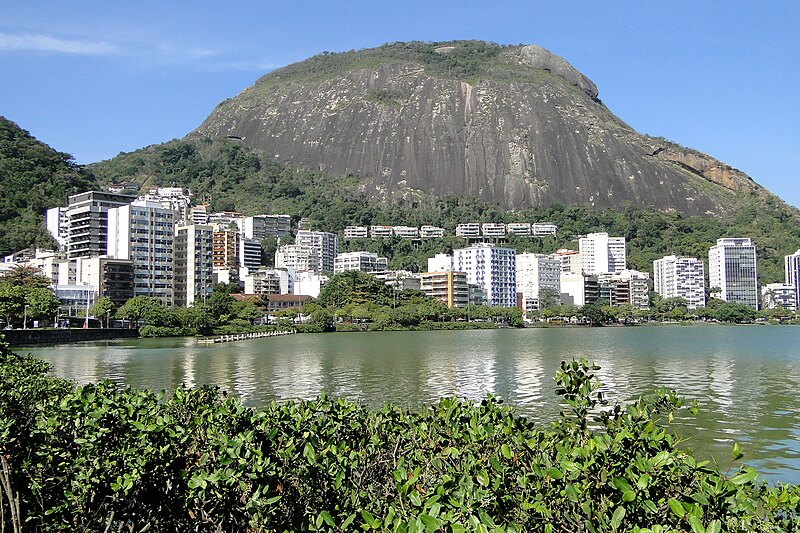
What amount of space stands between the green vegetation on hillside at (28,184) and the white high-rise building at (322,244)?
4297cm

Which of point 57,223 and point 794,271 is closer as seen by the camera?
point 57,223

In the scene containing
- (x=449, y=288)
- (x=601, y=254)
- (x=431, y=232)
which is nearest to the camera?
(x=449, y=288)

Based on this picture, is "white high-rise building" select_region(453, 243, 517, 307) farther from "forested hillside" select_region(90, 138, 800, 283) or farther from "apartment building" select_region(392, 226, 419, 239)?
"apartment building" select_region(392, 226, 419, 239)

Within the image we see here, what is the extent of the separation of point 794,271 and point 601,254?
127ft

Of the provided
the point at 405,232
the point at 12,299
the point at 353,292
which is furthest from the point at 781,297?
the point at 12,299

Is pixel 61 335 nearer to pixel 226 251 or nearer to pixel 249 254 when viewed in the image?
pixel 226 251

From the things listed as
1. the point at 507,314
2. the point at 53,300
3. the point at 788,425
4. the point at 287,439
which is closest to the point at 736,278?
the point at 507,314

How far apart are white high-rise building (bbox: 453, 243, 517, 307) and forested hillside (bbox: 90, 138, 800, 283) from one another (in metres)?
21.6

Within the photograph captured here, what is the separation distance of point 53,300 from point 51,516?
65.5 metres

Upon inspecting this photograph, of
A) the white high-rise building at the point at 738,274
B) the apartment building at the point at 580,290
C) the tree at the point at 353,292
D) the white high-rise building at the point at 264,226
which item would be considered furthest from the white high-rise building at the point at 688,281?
the white high-rise building at the point at 264,226

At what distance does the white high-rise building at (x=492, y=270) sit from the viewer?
129 metres

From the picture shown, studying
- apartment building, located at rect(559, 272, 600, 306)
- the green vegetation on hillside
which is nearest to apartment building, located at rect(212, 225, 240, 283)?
the green vegetation on hillside

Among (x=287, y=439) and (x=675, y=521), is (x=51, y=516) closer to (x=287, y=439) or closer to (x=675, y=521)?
(x=287, y=439)

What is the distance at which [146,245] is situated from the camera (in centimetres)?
9006
